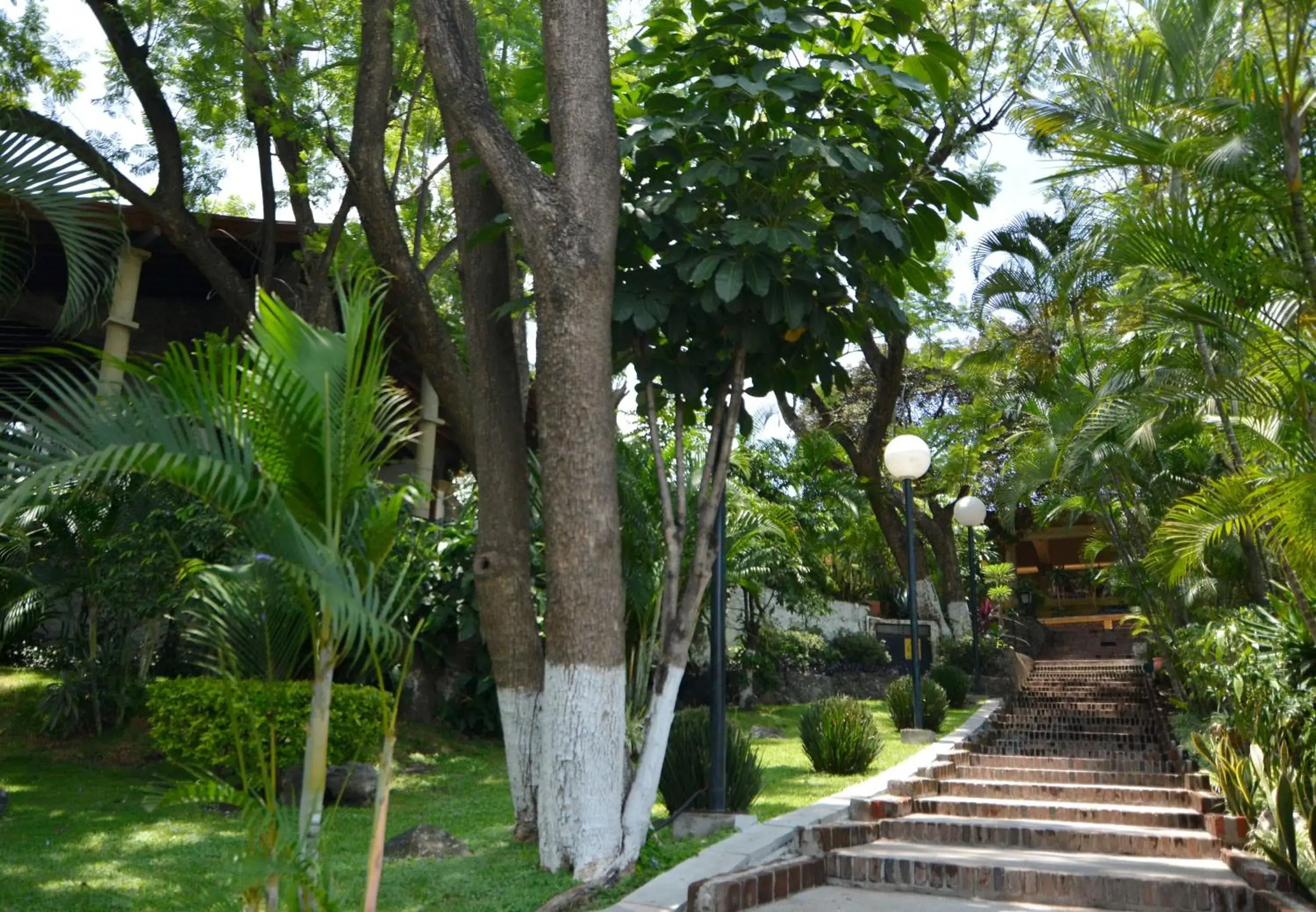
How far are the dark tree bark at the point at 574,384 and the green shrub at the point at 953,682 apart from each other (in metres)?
10.3

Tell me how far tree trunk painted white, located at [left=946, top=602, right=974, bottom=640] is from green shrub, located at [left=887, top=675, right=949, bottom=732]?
7309 millimetres

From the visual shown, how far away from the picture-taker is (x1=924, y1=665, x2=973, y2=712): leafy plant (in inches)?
603

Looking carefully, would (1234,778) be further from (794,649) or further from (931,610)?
(931,610)

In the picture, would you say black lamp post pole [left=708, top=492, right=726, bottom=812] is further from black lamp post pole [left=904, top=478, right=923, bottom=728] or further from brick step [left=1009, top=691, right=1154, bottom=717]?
brick step [left=1009, top=691, right=1154, bottom=717]

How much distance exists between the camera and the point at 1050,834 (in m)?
6.95

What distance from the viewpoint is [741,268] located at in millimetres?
6145

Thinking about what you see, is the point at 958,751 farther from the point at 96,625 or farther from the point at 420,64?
the point at 420,64

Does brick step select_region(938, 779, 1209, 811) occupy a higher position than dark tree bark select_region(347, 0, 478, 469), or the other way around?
dark tree bark select_region(347, 0, 478, 469)

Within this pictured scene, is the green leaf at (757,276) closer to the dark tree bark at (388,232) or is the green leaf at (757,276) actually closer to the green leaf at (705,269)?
the green leaf at (705,269)

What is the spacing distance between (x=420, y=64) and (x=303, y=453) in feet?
31.0

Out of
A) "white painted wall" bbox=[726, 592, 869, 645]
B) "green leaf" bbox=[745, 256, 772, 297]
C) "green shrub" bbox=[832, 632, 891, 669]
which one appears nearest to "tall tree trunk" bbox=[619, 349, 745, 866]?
"green leaf" bbox=[745, 256, 772, 297]

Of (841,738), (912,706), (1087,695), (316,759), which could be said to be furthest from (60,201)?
(1087,695)

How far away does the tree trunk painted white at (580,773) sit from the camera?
18.7ft

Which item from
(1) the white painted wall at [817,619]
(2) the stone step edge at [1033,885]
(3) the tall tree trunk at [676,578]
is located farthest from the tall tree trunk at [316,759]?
(1) the white painted wall at [817,619]
